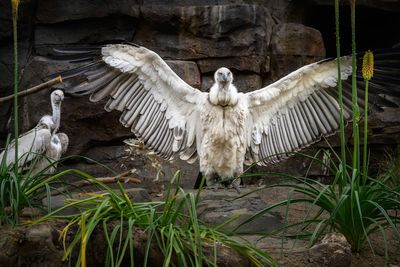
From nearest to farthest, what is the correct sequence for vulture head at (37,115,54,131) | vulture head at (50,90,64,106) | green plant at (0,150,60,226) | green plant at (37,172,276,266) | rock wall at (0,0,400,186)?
1. green plant at (37,172,276,266)
2. green plant at (0,150,60,226)
3. vulture head at (37,115,54,131)
4. vulture head at (50,90,64,106)
5. rock wall at (0,0,400,186)

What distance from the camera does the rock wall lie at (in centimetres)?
852

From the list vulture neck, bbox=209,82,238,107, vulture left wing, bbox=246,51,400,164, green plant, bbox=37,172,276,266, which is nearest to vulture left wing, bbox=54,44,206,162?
vulture neck, bbox=209,82,238,107

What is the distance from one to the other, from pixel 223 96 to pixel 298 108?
3.21 feet

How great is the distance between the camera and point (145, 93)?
24.7 feet

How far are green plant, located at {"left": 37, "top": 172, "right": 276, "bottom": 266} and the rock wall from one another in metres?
4.35

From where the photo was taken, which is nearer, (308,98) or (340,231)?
(340,231)

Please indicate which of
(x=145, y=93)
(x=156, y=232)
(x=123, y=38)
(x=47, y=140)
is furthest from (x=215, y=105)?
(x=156, y=232)

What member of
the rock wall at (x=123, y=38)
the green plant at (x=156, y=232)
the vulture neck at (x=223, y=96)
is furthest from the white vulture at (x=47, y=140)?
the green plant at (x=156, y=232)

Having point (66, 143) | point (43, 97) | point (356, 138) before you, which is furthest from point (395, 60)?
point (43, 97)

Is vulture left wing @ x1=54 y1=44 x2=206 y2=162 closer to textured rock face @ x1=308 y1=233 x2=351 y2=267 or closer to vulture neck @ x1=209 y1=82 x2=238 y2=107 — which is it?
vulture neck @ x1=209 y1=82 x2=238 y2=107

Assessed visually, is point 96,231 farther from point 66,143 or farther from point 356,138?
point 66,143

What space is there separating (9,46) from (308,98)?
3.78 metres

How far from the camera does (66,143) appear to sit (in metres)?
7.93

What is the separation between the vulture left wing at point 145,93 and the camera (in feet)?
23.4
